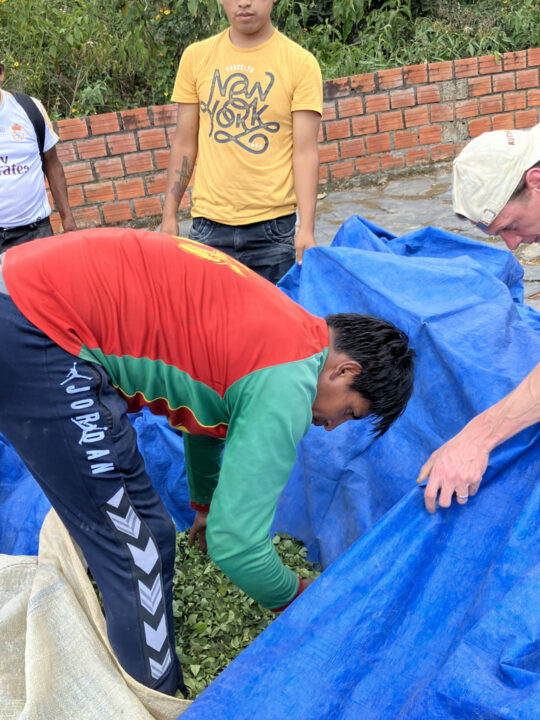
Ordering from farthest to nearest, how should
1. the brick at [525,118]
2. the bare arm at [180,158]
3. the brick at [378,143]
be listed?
the brick at [525,118], the brick at [378,143], the bare arm at [180,158]

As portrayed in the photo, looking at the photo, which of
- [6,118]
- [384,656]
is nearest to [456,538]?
[384,656]

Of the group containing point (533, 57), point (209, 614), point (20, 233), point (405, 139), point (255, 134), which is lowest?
point (209, 614)

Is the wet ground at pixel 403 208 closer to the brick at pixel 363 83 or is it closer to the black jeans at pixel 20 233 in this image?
the brick at pixel 363 83

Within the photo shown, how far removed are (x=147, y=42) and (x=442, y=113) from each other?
2392mm

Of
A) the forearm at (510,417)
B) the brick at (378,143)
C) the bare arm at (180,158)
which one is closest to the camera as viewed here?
the forearm at (510,417)

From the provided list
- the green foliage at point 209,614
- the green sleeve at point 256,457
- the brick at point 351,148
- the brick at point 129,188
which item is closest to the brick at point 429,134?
the brick at point 351,148

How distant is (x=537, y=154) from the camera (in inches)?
67.1

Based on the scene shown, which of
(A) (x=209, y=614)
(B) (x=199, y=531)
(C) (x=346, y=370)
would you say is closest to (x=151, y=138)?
(B) (x=199, y=531)

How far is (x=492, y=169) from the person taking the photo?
5.73 ft

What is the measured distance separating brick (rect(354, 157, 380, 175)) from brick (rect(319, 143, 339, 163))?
0.61ft

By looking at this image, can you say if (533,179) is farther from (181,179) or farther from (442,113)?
(442,113)

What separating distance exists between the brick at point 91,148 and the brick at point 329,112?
5.43ft

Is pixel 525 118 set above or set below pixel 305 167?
below

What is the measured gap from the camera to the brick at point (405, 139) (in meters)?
6.16
